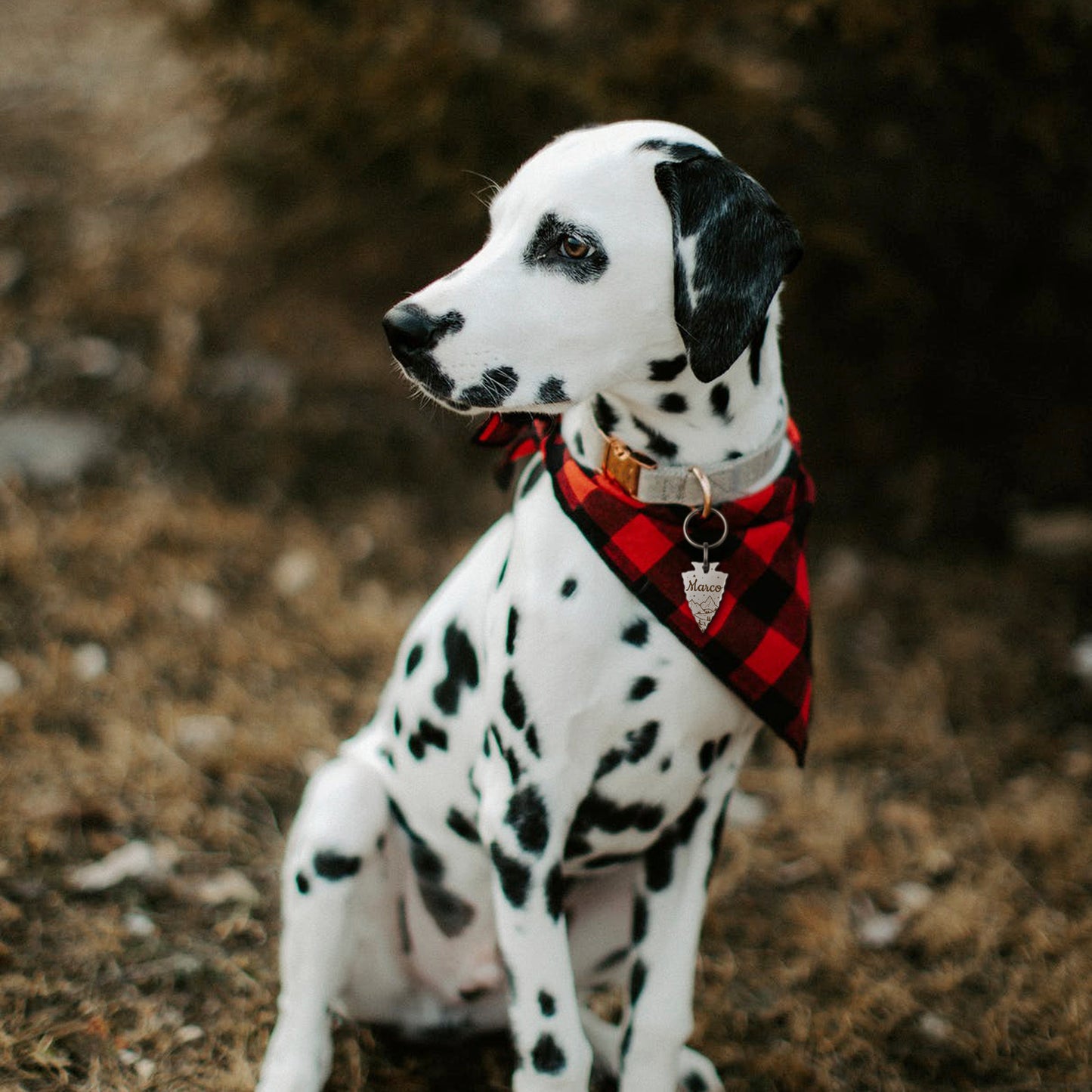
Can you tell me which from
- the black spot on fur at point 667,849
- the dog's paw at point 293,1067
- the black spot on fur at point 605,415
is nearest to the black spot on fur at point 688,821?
the black spot on fur at point 667,849

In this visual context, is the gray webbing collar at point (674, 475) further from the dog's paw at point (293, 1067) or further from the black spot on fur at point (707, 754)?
the dog's paw at point (293, 1067)

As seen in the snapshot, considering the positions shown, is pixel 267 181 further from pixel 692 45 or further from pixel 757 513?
pixel 757 513

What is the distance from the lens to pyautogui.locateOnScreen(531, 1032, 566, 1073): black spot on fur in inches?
87.7

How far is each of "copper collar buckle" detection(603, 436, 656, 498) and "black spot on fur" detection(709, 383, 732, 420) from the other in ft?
0.52

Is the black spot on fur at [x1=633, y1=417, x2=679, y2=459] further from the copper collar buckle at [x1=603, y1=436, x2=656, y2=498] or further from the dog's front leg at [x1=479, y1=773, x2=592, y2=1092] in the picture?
the dog's front leg at [x1=479, y1=773, x2=592, y2=1092]

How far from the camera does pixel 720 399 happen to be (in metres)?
2.17

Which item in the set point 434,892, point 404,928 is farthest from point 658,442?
point 404,928

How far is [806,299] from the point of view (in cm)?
484

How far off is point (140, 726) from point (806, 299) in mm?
3063

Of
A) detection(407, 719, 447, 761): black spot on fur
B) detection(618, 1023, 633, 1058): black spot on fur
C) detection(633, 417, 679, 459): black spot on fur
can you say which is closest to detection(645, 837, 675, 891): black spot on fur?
detection(618, 1023, 633, 1058): black spot on fur

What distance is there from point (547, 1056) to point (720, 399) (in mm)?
1282

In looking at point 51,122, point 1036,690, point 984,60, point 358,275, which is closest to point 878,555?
point 1036,690

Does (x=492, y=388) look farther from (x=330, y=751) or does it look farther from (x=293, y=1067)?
(x=330, y=751)

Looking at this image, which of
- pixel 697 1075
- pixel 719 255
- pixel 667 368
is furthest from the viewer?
pixel 697 1075
